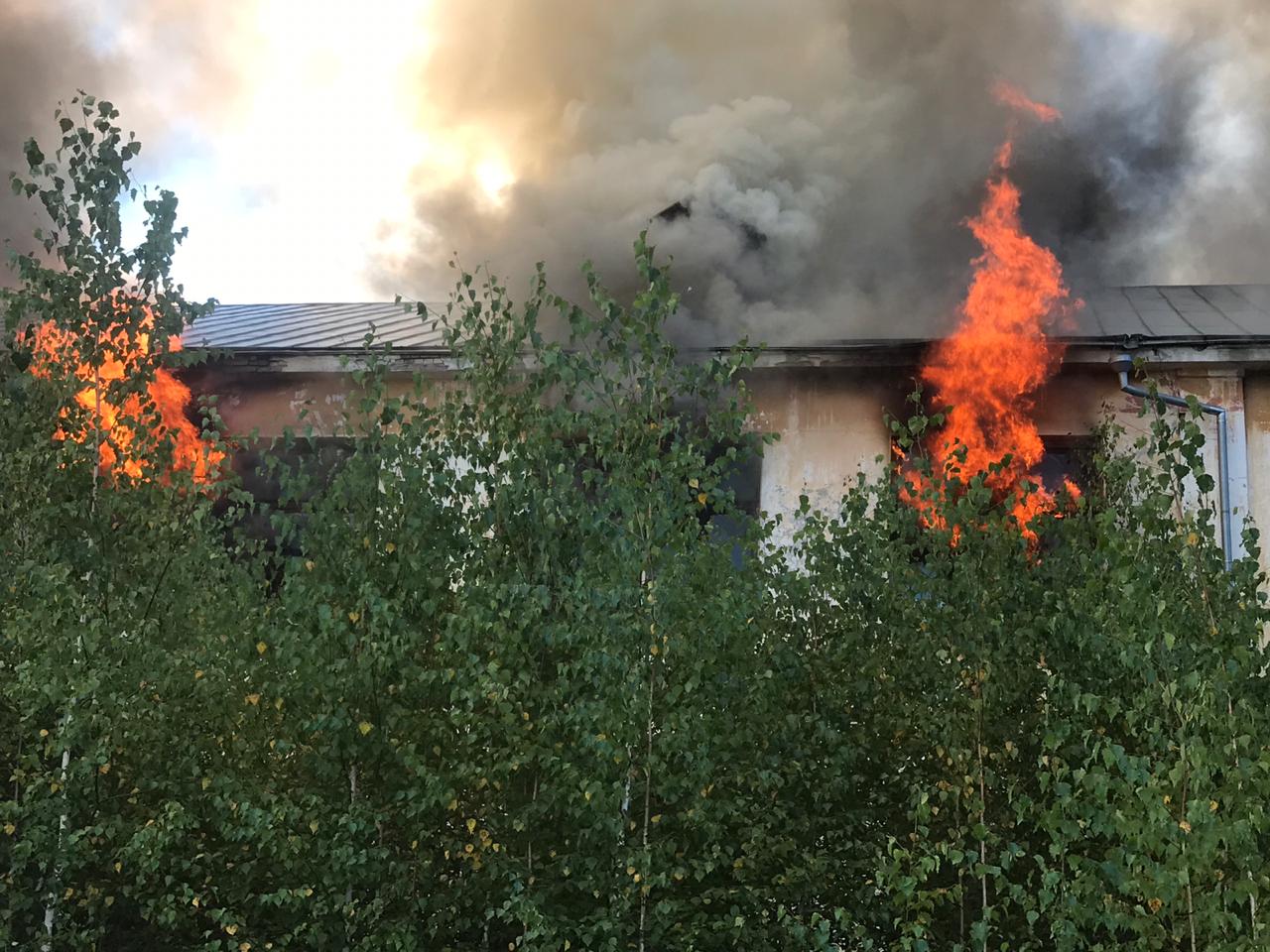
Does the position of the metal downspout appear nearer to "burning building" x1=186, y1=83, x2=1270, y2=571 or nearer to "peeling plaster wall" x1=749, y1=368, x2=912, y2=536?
"burning building" x1=186, y1=83, x2=1270, y2=571

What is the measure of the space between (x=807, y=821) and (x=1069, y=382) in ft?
21.1

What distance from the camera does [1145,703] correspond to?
20.8 ft

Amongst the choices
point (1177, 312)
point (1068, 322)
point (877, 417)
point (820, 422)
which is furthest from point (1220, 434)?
point (820, 422)

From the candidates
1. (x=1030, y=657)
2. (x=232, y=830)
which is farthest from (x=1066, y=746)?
(x=232, y=830)

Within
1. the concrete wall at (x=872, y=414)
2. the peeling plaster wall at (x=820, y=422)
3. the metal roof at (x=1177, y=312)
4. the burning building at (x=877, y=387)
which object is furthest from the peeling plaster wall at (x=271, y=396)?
the metal roof at (x=1177, y=312)

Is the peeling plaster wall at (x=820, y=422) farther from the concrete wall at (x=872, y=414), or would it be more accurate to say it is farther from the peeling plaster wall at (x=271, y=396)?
the peeling plaster wall at (x=271, y=396)

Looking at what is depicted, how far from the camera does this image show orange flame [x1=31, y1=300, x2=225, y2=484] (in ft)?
29.6

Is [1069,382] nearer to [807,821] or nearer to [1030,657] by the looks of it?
[1030,657]

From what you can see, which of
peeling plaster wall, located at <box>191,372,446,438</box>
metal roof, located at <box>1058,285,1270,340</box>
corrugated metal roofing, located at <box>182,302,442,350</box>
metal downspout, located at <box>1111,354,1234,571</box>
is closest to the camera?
metal downspout, located at <box>1111,354,1234,571</box>

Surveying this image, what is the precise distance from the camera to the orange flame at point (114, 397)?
9.01 m

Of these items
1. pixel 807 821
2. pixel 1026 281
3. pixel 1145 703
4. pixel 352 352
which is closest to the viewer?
pixel 1145 703

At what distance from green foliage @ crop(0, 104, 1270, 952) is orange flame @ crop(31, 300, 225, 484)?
361 mm

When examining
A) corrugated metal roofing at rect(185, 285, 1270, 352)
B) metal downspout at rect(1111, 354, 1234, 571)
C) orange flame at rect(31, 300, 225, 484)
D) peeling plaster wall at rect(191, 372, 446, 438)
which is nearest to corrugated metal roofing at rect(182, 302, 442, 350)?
corrugated metal roofing at rect(185, 285, 1270, 352)

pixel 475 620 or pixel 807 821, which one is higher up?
pixel 475 620
